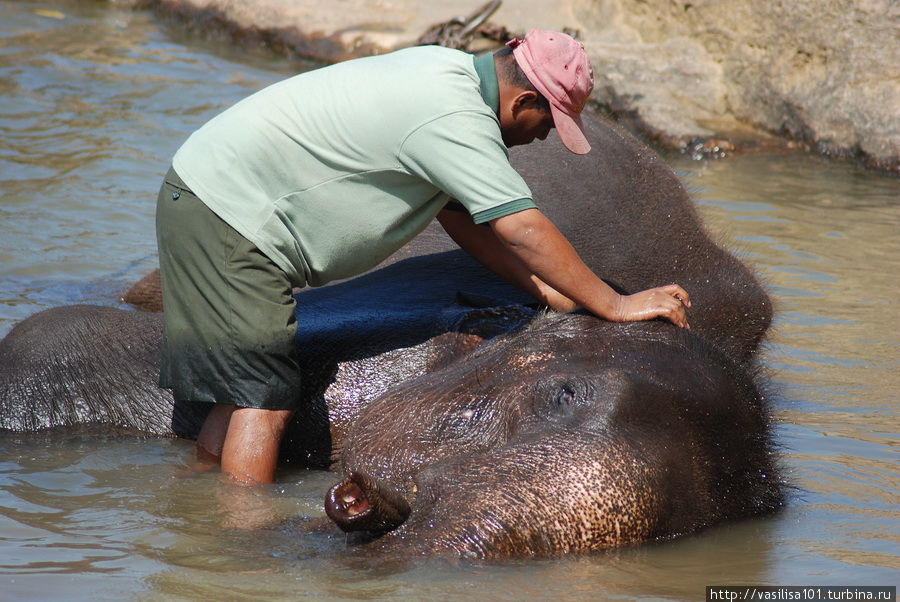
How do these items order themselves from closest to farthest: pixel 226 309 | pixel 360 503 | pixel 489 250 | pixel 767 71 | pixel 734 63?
pixel 360 503, pixel 226 309, pixel 489 250, pixel 767 71, pixel 734 63

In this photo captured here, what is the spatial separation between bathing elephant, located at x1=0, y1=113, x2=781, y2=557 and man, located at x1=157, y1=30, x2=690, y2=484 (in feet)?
0.90

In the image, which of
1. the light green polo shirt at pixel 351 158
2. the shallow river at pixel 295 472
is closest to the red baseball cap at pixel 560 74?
the light green polo shirt at pixel 351 158

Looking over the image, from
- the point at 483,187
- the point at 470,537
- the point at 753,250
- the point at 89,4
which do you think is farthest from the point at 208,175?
the point at 89,4

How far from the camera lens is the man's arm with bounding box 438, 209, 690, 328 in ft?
12.8

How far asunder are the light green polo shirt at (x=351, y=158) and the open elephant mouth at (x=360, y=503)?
3.26 feet

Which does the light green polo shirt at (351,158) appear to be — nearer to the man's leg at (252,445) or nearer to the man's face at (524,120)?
the man's face at (524,120)

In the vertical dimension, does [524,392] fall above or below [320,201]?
below

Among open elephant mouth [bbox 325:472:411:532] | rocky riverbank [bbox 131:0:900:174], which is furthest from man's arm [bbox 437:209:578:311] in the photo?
rocky riverbank [bbox 131:0:900:174]

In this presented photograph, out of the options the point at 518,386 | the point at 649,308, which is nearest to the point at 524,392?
the point at 518,386

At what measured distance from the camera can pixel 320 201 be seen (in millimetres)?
4156

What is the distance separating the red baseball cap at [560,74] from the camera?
4.01 metres

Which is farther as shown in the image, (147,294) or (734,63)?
(734,63)

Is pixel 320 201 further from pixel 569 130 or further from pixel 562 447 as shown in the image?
pixel 562 447

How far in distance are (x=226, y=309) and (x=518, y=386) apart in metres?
1.08
